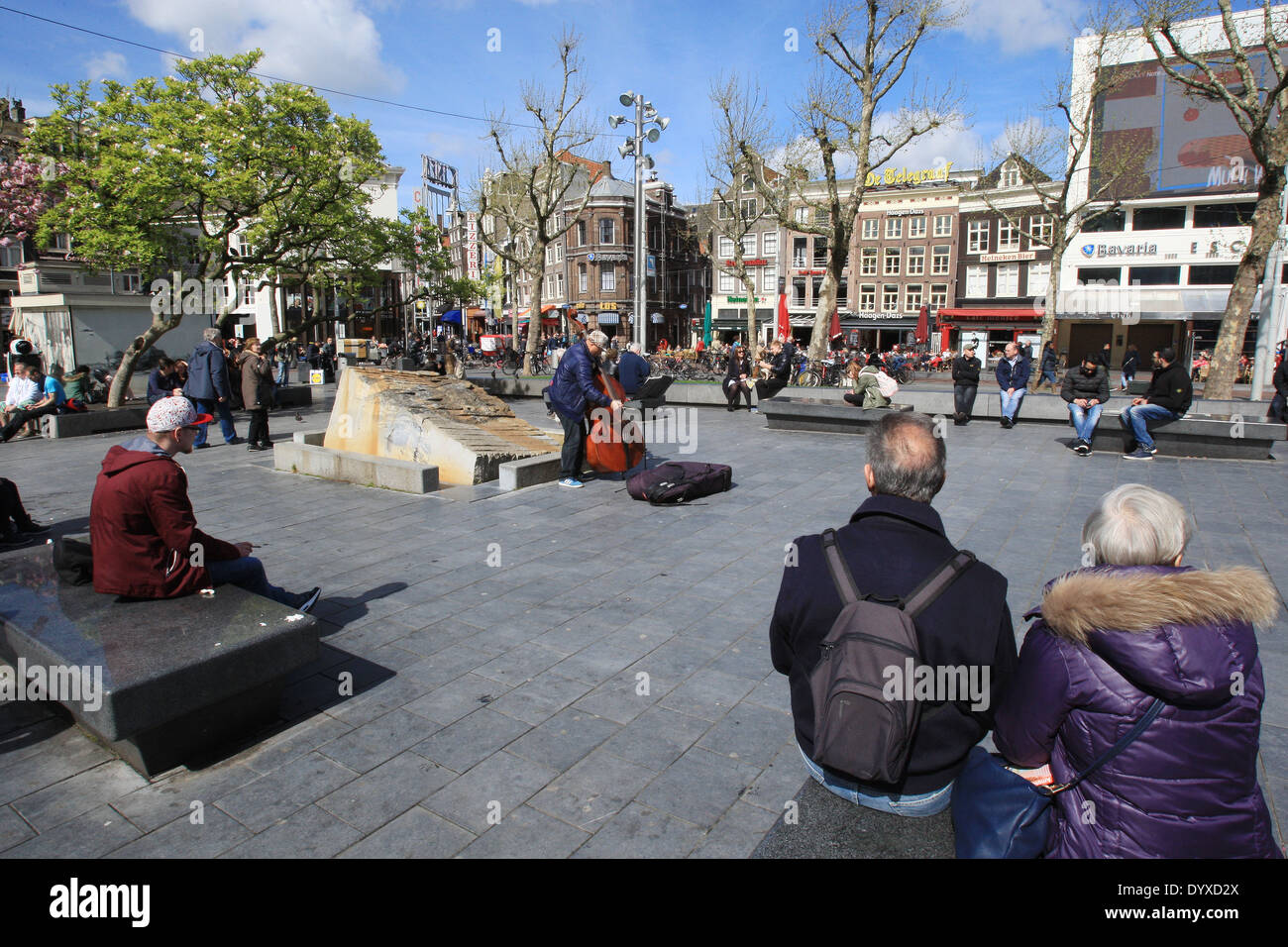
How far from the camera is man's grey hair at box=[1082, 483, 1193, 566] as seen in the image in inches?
84.7

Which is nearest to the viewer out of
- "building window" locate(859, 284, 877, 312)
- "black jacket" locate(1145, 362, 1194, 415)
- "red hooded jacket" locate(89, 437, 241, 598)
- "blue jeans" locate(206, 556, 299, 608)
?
"red hooded jacket" locate(89, 437, 241, 598)

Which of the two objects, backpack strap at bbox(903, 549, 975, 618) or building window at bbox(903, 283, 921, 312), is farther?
building window at bbox(903, 283, 921, 312)

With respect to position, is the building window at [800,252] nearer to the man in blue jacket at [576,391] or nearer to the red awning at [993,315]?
the red awning at [993,315]

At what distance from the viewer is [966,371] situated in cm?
1466

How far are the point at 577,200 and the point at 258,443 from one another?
161 feet

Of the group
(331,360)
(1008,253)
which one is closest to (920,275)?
(1008,253)

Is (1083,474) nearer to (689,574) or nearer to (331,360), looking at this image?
(689,574)

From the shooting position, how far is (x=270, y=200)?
1518 centimetres

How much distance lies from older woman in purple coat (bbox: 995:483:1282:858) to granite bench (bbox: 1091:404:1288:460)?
35.4 ft

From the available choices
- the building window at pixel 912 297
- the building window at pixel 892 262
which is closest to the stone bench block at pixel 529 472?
the building window at pixel 912 297

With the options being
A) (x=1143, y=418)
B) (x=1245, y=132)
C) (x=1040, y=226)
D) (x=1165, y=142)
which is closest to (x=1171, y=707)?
(x=1143, y=418)

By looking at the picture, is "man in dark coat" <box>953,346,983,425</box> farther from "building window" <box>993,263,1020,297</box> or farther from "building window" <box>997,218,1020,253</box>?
"building window" <box>997,218,1020,253</box>

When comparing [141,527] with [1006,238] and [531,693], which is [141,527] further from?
[1006,238]

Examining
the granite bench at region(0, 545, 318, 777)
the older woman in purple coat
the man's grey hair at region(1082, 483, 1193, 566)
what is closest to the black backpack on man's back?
the older woman in purple coat
